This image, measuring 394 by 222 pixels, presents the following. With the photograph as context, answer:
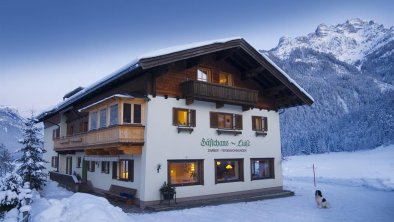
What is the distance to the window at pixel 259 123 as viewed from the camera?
936 inches

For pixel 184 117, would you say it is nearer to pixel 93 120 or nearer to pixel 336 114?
pixel 93 120

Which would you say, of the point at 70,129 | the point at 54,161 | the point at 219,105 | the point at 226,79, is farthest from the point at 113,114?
the point at 54,161

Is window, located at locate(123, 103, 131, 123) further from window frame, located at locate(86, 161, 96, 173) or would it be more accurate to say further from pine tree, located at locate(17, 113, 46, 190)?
pine tree, located at locate(17, 113, 46, 190)

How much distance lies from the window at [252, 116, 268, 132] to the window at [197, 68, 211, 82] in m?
4.71

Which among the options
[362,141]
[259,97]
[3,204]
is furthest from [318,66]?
[3,204]

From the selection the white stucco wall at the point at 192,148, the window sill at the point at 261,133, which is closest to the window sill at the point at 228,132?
the white stucco wall at the point at 192,148

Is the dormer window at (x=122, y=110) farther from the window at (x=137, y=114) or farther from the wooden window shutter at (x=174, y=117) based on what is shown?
the wooden window shutter at (x=174, y=117)

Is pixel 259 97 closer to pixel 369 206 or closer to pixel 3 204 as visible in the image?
pixel 369 206

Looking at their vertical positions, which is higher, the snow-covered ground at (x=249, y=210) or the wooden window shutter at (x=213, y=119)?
the wooden window shutter at (x=213, y=119)

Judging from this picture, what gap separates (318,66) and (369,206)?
161 meters

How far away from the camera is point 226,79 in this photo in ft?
75.2

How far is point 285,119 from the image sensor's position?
111 meters

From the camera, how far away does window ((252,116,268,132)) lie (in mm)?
23781

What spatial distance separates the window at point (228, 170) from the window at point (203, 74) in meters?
5.17
